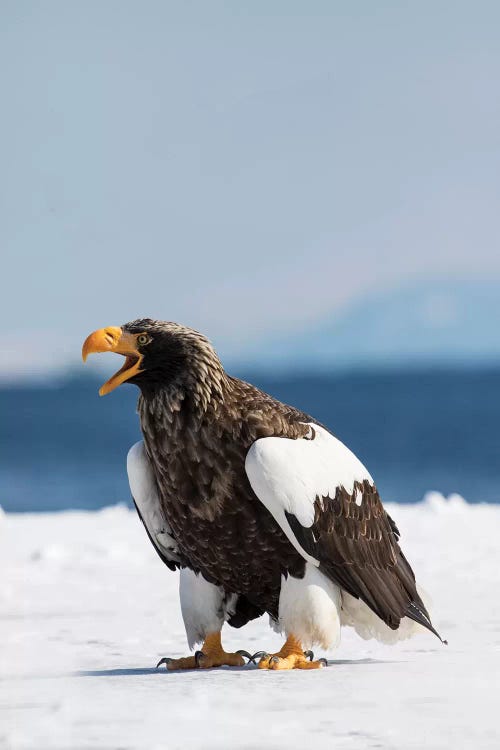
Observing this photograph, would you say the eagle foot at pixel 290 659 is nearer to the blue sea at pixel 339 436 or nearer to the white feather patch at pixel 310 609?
the white feather patch at pixel 310 609

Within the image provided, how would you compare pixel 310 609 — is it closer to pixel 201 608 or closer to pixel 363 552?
pixel 363 552

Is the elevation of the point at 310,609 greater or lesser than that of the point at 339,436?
lesser

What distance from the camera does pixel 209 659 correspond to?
524 centimetres

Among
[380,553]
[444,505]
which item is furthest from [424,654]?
[444,505]

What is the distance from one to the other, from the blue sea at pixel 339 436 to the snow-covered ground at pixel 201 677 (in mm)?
22159

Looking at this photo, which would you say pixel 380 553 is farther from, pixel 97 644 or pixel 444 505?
pixel 444 505

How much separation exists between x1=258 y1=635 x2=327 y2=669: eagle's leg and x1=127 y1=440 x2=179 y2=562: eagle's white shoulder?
65cm

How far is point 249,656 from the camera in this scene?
17.2 ft

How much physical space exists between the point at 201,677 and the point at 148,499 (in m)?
0.80

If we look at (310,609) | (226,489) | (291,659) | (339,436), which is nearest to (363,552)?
(310,609)

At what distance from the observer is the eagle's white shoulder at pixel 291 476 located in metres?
4.78

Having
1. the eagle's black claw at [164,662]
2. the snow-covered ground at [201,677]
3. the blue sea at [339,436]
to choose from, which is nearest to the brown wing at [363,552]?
the snow-covered ground at [201,677]

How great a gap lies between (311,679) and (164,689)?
0.50 meters

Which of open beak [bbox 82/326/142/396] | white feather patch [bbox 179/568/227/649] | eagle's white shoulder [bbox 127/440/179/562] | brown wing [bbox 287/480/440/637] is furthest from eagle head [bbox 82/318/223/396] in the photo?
white feather patch [bbox 179/568/227/649]
